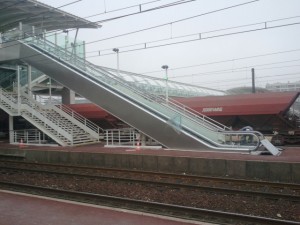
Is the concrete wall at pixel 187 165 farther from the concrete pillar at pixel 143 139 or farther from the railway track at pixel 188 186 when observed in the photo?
the concrete pillar at pixel 143 139

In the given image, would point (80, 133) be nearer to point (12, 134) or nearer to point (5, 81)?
point (12, 134)

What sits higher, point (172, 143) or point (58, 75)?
Answer: point (58, 75)

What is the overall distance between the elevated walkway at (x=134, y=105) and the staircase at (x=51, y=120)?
2.80m

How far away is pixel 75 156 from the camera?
16844mm

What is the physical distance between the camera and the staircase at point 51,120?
21453 mm

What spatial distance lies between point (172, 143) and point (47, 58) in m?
10.3

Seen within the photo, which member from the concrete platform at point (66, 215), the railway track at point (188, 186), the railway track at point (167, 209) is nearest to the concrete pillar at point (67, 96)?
the railway track at point (188, 186)

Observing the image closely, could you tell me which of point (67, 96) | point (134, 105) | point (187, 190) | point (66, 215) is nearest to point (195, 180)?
point (187, 190)

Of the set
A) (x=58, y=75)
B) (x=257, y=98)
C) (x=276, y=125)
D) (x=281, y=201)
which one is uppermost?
(x=58, y=75)

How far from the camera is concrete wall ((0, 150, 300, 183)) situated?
455 inches

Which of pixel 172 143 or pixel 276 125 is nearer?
pixel 172 143

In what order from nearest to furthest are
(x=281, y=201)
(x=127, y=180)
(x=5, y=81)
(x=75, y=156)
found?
(x=281, y=201)
(x=127, y=180)
(x=75, y=156)
(x=5, y=81)

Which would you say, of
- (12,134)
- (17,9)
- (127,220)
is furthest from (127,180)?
(17,9)

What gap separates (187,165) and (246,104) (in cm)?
925
